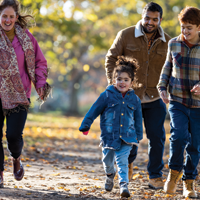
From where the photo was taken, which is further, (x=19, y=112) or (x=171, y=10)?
(x=171, y=10)

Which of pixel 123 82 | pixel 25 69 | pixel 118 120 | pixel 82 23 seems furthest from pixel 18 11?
pixel 82 23

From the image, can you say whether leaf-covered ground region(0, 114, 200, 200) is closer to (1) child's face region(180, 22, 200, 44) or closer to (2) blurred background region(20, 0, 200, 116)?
(2) blurred background region(20, 0, 200, 116)

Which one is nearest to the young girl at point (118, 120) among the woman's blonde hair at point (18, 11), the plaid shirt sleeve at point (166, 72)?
the plaid shirt sleeve at point (166, 72)

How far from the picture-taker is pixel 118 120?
418cm

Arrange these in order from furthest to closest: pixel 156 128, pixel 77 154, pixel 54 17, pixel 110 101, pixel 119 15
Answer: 1. pixel 119 15
2. pixel 54 17
3. pixel 77 154
4. pixel 156 128
5. pixel 110 101

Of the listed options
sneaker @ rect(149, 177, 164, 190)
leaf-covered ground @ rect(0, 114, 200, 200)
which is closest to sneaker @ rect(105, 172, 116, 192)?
leaf-covered ground @ rect(0, 114, 200, 200)

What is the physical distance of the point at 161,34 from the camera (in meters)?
4.97

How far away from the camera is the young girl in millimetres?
4152

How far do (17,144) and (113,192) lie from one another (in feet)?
4.49

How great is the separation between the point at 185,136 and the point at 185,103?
0.41m

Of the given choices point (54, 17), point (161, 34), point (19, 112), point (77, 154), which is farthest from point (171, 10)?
point (19, 112)

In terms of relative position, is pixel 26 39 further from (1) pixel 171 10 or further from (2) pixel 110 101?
(1) pixel 171 10

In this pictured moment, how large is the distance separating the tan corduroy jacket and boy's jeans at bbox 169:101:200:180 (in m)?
0.59

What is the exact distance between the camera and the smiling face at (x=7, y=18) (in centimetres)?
434
